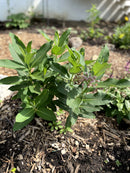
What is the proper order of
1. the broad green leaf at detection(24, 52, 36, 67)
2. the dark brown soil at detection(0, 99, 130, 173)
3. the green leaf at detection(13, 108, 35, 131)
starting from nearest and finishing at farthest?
1. the broad green leaf at detection(24, 52, 36, 67)
2. the green leaf at detection(13, 108, 35, 131)
3. the dark brown soil at detection(0, 99, 130, 173)

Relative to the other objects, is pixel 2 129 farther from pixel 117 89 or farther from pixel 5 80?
pixel 117 89

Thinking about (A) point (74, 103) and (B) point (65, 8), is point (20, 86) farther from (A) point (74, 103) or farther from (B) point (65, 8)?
(B) point (65, 8)

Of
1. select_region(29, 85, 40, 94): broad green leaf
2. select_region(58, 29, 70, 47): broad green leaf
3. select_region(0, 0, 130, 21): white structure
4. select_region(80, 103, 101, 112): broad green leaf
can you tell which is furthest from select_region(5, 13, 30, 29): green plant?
select_region(80, 103, 101, 112): broad green leaf

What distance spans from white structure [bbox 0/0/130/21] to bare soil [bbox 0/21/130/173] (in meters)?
4.96

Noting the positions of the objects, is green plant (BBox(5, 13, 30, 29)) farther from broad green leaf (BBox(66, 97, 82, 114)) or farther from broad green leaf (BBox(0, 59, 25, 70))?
broad green leaf (BBox(66, 97, 82, 114))

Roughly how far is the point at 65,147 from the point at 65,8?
→ 6360 millimetres

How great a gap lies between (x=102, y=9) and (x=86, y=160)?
7106 mm

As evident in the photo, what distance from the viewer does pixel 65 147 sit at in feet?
6.17

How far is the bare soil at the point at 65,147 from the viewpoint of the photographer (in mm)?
1744

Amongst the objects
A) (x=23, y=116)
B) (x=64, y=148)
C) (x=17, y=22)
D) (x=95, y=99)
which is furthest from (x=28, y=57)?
(x=17, y=22)

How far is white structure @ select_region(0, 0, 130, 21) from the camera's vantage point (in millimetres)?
5945

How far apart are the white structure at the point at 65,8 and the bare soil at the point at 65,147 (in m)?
4.96

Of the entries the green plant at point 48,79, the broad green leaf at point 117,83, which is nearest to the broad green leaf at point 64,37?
the green plant at point 48,79

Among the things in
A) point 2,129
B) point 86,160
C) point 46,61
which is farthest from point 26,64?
point 86,160
